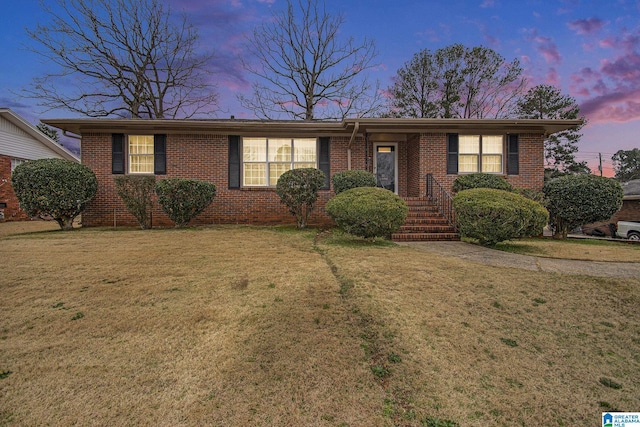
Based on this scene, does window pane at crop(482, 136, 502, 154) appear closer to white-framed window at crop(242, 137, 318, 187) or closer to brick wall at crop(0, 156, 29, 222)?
white-framed window at crop(242, 137, 318, 187)

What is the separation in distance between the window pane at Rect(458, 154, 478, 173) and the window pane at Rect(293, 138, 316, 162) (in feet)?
17.1

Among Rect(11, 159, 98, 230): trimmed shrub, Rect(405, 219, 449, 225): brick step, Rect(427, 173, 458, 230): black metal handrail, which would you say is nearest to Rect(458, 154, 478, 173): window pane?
Rect(427, 173, 458, 230): black metal handrail

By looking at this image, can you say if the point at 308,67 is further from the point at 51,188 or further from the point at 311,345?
the point at 311,345

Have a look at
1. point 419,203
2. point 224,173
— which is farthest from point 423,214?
point 224,173

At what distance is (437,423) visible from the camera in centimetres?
171

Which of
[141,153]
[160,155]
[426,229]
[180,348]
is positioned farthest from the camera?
[141,153]

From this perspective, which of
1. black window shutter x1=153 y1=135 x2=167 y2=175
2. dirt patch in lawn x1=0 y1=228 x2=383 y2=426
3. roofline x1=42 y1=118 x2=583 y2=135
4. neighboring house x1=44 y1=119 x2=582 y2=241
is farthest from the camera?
black window shutter x1=153 y1=135 x2=167 y2=175

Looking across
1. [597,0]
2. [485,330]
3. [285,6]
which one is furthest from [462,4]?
[485,330]

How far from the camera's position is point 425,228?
781 centimetres

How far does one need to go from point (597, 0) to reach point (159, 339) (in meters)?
16.4

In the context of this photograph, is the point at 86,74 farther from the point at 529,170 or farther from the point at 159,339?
the point at 529,170

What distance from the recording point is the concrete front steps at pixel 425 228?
7418 mm

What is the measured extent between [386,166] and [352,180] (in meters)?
3.42

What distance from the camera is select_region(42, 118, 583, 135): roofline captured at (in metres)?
9.73
